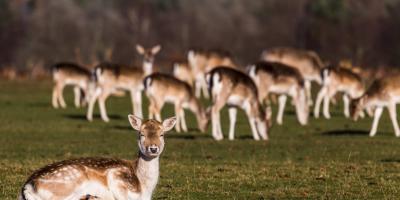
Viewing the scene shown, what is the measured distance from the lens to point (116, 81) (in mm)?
29422

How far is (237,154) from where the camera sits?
19.2 m

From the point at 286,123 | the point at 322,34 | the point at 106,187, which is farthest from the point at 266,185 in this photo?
the point at 322,34

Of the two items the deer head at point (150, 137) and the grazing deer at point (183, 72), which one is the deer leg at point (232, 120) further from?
the grazing deer at point (183, 72)

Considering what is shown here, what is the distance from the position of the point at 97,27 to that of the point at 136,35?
7.81 meters

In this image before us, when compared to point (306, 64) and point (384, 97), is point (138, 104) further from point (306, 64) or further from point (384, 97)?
point (384, 97)

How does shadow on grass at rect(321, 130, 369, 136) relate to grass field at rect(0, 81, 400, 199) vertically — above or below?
above

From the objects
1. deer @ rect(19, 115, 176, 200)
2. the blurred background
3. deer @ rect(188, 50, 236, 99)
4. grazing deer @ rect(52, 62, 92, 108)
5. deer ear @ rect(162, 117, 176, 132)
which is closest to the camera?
deer @ rect(19, 115, 176, 200)

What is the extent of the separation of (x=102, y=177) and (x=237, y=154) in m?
8.72

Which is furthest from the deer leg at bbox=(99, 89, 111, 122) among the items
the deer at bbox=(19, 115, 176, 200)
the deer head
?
the deer at bbox=(19, 115, 176, 200)

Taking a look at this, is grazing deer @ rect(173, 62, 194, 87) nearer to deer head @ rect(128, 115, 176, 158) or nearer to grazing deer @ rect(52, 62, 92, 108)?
grazing deer @ rect(52, 62, 92, 108)

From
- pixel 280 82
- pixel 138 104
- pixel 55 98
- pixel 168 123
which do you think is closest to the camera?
pixel 168 123

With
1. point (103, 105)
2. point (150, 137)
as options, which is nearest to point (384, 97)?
point (103, 105)

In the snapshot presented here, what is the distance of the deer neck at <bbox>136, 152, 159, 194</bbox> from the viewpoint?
11.0 m

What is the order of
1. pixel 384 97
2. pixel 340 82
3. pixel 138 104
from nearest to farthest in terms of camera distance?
pixel 384 97 < pixel 138 104 < pixel 340 82
